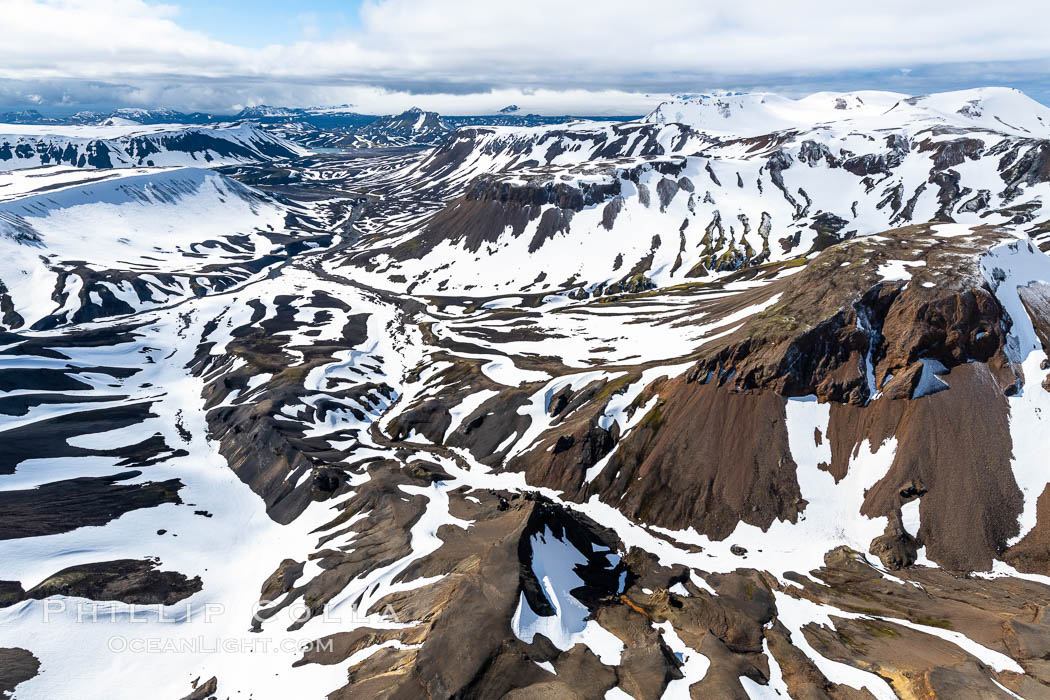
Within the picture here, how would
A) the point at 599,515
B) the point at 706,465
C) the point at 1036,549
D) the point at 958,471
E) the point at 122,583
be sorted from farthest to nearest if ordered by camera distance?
the point at 706,465
the point at 599,515
the point at 122,583
the point at 958,471
the point at 1036,549

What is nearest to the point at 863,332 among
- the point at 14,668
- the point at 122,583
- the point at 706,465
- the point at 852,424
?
the point at 852,424

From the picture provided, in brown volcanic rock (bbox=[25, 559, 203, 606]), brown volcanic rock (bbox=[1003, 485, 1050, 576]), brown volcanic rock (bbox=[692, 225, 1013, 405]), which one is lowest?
brown volcanic rock (bbox=[25, 559, 203, 606])

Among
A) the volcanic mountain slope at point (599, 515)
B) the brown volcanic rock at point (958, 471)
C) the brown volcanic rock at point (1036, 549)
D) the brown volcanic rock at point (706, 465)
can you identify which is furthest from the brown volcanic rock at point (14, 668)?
the brown volcanic rock at point (1036, 549)

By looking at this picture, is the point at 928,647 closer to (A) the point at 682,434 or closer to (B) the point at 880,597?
(B) the point at 880,597

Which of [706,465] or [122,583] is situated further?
[706,465]

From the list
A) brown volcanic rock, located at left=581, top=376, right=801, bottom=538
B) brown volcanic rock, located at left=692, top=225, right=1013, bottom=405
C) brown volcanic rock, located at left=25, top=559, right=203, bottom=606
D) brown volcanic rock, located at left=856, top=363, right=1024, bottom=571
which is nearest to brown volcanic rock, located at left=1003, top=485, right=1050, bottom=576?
brown volcanic rock, located at left=856, top=363, right=1024, bottom=571

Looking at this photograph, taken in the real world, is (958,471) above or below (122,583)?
above

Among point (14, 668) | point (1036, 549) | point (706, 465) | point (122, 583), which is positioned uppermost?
point (706, 465)

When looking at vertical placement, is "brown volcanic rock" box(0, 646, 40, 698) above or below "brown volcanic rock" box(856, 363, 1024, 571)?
below

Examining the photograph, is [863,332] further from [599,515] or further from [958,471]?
[599,515]

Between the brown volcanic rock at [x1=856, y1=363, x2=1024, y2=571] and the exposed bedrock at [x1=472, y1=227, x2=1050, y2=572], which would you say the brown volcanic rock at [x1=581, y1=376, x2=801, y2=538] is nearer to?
the exposed bedrock at [x1=472, y1=227, x2=1050, y2=572]

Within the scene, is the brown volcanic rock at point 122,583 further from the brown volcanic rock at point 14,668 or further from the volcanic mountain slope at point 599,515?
the brown volcanic rock at point 14,668

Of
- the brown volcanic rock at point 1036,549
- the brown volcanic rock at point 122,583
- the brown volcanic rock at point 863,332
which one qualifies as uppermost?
the brown volcanic rock at point 863,332
